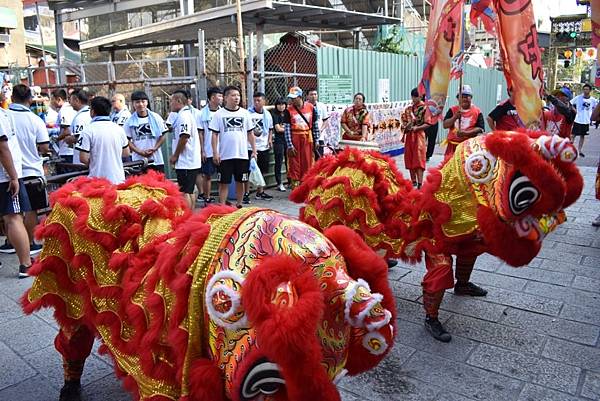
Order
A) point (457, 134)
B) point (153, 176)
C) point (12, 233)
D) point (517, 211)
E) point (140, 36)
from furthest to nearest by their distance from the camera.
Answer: point (140, 36) → point (457, 134) → point (12, 233) → point (517, 211) → point (153, 176)

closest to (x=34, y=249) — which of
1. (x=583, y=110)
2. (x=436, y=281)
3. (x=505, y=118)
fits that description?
(x=436, y=281)

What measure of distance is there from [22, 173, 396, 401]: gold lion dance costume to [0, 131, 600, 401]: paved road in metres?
1.24

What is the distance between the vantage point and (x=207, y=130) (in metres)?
7.80

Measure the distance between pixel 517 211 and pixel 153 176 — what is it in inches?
81.1

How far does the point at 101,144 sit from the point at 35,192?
90cm

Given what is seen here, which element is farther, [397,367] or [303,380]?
[397,367]

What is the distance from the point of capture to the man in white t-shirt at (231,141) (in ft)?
23.8

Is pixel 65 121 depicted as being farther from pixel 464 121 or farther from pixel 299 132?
pixel 464 121

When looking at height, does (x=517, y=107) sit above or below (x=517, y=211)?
above

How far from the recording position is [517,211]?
115 inches

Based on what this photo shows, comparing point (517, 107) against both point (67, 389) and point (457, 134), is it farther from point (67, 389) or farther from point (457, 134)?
point (67, 389)

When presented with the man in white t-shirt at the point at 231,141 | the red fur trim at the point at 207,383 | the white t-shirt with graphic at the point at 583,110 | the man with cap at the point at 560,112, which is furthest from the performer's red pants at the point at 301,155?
the white t-shirt with graphic at the point at 583,110

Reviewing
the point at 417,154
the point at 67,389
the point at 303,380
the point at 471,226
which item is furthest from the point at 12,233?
the point at 417,154

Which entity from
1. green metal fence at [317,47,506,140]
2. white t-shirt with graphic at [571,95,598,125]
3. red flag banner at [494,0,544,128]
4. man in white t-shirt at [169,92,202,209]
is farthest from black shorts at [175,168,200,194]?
white t-shirt with graphic at [571,95,598,125]
